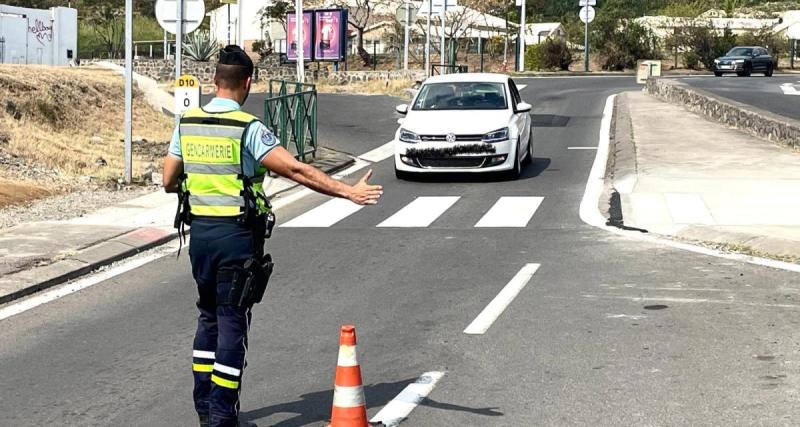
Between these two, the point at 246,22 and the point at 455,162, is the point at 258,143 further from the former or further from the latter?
the point at 246,22

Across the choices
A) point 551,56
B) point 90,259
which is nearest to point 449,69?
point 551,56

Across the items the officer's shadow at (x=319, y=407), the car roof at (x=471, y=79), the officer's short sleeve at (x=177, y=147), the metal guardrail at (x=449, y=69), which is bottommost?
the officer's shadow at (x=319, y=407)

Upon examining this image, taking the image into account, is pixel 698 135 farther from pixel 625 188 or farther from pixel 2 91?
pixel 2 91

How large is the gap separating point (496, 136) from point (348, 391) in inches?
536

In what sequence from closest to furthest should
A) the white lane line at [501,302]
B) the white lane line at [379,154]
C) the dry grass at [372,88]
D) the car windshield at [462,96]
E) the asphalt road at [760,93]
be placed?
the white lane line at [501,302] → the car windshield at [462,96] → the white lane line at [379,154] → the asphalt road at [760,93] → the dry grass at [372,88]

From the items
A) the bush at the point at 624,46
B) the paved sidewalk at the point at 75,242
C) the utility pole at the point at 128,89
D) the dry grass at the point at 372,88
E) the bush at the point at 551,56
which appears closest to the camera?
the paved sidewalk at the point at 75,242

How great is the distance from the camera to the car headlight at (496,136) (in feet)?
62.7

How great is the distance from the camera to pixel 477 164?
62.9 feet

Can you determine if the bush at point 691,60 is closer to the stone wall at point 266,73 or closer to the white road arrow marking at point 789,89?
the white road arrow marking at point 789,89

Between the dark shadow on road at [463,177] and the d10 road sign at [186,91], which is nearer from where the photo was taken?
the d10 road sign at [186,91]

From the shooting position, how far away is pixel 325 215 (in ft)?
51.8

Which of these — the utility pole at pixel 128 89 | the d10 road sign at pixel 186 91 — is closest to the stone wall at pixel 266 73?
the utility pole at pixel 128 89

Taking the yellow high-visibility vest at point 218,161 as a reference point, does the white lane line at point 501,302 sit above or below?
below

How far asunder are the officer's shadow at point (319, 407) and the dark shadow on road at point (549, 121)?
23.2 metres
